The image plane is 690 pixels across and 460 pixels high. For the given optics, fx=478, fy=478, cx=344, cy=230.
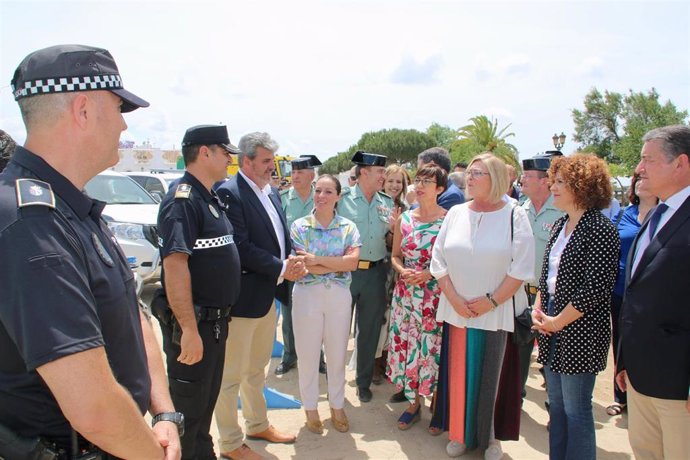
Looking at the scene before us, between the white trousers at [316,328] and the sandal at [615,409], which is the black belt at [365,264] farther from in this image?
the sandal at [615,409]

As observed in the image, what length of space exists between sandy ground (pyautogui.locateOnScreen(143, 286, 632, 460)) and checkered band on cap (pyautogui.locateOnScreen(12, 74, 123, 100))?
2983mm

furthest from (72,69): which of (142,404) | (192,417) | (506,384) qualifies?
(506,384)

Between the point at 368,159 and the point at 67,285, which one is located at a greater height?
the point at 368,159

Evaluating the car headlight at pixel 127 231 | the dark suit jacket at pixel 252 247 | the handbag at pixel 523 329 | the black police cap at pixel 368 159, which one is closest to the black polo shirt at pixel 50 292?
the dark suit jacket at pixel 252 247

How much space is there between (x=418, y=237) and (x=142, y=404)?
9.20ft

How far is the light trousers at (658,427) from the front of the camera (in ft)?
7.52

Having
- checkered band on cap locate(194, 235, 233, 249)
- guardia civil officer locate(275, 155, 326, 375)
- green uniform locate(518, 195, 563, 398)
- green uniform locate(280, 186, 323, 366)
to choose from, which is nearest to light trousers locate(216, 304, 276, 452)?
checkered band on cap locate(194, 235, 233, 249)

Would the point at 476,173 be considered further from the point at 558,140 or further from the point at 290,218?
the point at 558,140

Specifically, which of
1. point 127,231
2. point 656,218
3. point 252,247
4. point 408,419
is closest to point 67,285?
point 252,247

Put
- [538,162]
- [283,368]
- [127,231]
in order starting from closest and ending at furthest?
[538,162] < [283,368] < [127,231]

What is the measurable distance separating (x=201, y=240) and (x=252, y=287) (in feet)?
2.41

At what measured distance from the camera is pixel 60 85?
1.33 m

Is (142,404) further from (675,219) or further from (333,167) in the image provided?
(333,167)

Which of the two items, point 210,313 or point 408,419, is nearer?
point 210,313
